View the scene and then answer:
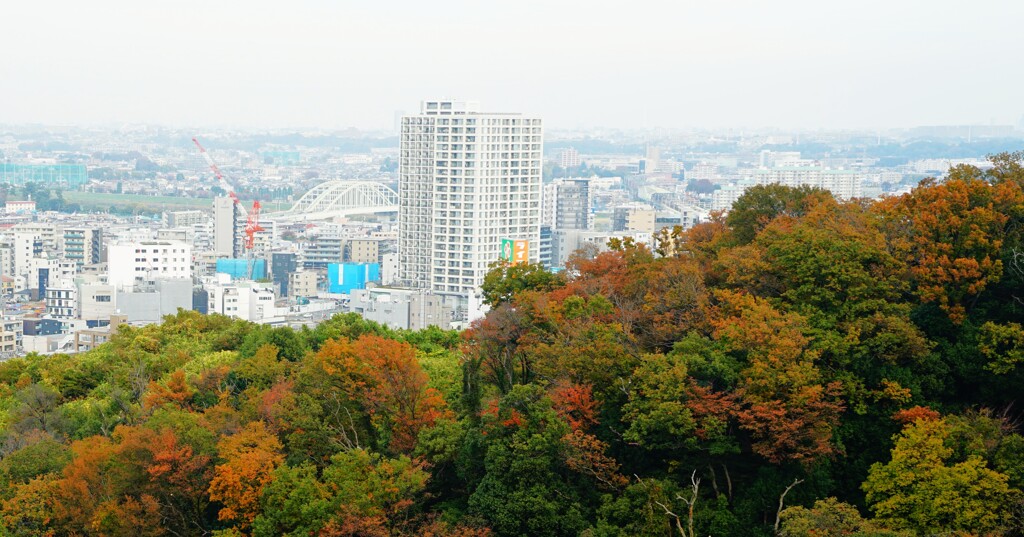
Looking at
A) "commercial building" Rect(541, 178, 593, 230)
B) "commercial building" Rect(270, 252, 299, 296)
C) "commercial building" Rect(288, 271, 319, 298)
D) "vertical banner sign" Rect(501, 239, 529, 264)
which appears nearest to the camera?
"vertical banner sign" Rect(501, 239, 529, 264)

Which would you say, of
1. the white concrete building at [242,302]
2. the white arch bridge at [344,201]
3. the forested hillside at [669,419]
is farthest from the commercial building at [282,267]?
the forested hillside at [669,419]

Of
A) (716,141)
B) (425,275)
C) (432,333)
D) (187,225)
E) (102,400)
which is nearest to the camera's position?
(102,400)

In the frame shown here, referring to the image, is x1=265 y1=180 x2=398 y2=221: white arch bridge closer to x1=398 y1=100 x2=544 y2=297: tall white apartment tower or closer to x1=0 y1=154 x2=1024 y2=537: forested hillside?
x1=398 y1=100 x2=544 y2=297: tall white apartment tower

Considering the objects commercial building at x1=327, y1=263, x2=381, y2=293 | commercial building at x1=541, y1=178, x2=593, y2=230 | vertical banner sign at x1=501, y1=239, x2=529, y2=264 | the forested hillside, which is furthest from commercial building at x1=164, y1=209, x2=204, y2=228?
the forested hillside

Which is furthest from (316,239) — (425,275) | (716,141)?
→ (716,141)

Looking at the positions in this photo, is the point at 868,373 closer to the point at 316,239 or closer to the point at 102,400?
the point at 102,400

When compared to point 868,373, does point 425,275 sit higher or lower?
lower

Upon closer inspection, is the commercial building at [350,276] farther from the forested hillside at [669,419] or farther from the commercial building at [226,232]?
the forested hillside at [669,419]
